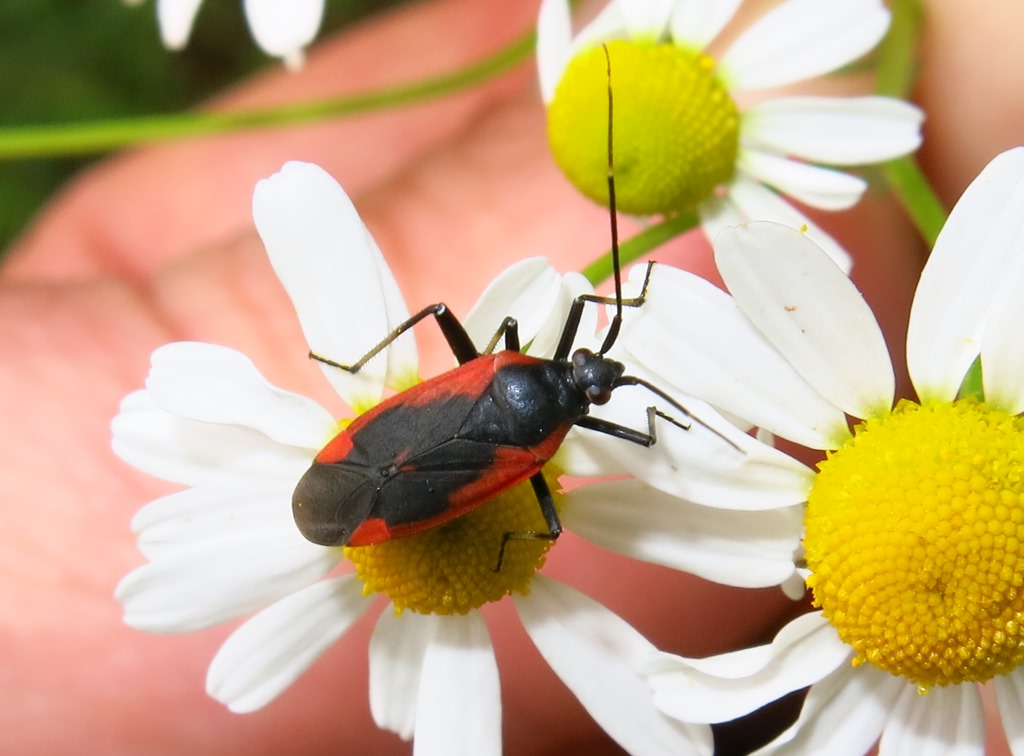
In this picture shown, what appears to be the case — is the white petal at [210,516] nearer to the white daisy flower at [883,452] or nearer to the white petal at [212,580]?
the white petal at [212,580]

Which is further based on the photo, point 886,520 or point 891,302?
point 891,302

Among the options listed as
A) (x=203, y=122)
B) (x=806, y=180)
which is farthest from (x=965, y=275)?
(x=203, y=122)

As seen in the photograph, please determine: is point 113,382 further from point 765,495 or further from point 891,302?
point 891,302

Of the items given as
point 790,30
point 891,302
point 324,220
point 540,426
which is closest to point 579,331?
point 540,426

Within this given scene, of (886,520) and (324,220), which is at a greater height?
(324,220)

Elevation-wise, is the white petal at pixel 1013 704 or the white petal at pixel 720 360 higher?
the white petal at pixel 720 360

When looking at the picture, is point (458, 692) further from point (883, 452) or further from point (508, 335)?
point (883, 452)

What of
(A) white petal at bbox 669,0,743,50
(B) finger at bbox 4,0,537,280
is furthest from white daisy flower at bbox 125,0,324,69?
(B) finger at bbox 4,0,537,280

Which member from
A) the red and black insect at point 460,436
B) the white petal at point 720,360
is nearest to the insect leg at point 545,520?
the red and black insect at point 460,436
